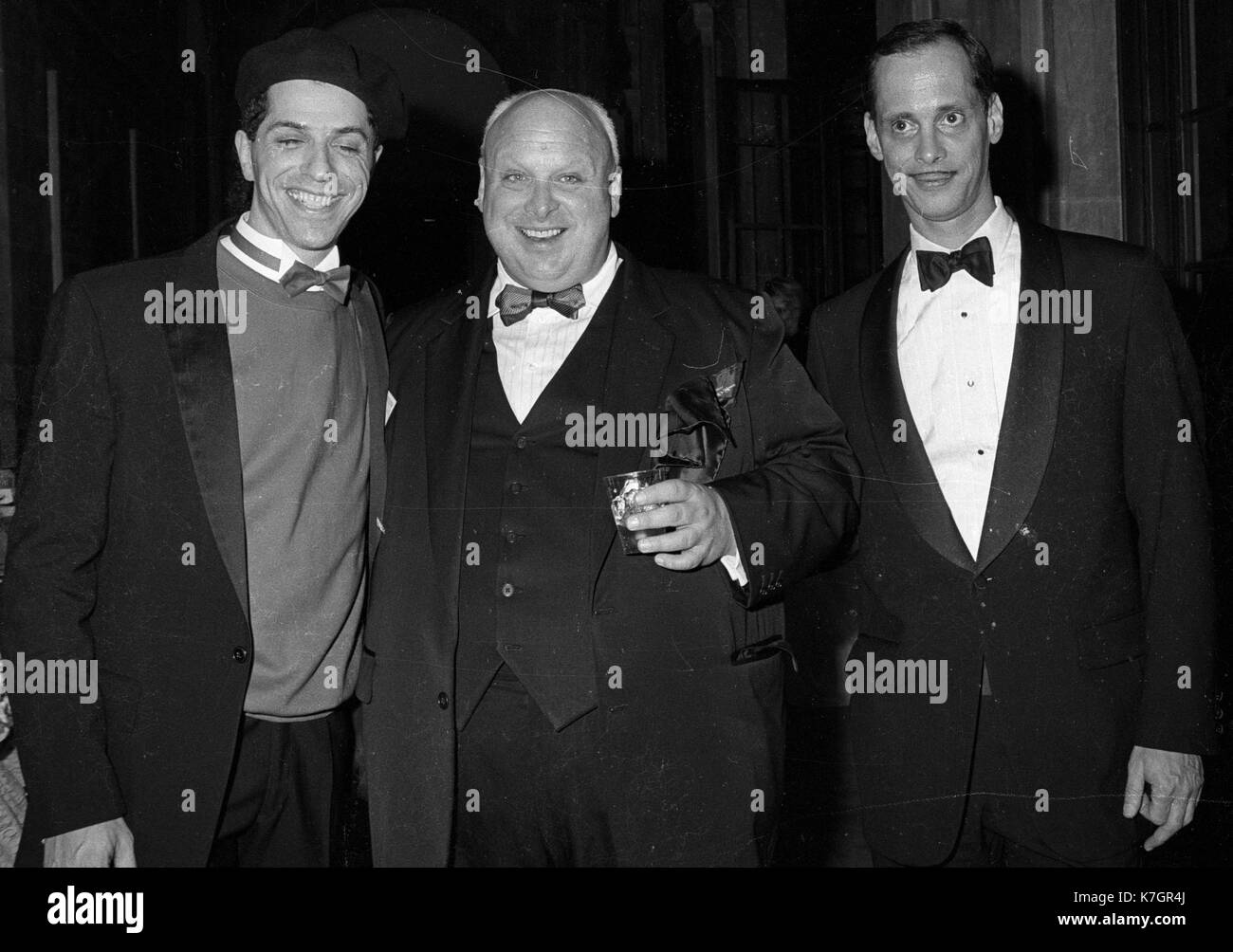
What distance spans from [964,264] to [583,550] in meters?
1.03

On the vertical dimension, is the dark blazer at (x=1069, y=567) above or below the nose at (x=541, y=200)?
below

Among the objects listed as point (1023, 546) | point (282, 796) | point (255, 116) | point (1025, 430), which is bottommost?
point (282, 796)

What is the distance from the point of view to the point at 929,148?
242 cm

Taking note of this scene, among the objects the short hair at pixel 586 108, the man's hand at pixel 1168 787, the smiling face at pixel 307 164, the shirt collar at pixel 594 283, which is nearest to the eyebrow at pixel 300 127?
the smiling face at pixel 307 164

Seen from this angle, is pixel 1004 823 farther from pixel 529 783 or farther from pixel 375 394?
pixel 375 394

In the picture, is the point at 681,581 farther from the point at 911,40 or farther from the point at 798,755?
the point at 798,755

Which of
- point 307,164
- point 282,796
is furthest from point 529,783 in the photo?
point 307,164

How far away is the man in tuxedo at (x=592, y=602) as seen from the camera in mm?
2168

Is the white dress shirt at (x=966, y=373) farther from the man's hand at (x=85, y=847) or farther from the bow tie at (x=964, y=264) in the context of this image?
the man's hand at (x=85, y=847)

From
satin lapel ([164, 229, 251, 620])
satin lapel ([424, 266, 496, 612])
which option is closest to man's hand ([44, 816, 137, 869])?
satin lapel ([164, 229, 251, 620])

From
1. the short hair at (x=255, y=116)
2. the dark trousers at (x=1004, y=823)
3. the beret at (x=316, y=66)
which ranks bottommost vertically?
the dark trousers at (x=1004, y=823)

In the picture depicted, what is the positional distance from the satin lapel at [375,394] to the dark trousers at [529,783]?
0.46 m

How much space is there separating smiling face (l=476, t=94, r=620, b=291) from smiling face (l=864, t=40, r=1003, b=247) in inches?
26.8

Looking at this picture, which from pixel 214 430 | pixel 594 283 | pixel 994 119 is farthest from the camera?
pixel 994 119
